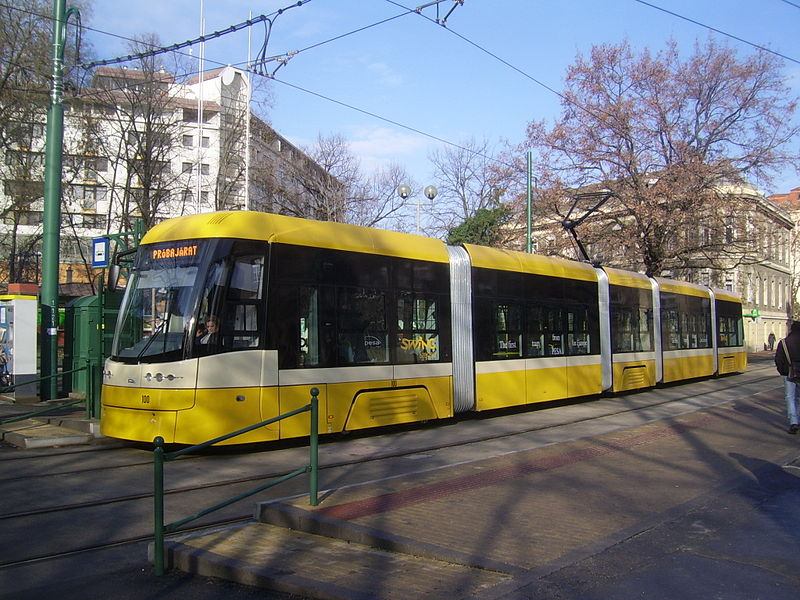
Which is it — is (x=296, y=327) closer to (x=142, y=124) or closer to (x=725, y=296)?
(x=725, y=296)

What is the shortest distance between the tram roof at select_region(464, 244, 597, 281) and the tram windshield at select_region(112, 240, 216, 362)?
18.6 ft

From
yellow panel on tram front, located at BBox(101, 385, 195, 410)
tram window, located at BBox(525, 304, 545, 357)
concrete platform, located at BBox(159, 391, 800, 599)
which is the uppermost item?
tram window, located at BBox(525, 304, 545, 357)

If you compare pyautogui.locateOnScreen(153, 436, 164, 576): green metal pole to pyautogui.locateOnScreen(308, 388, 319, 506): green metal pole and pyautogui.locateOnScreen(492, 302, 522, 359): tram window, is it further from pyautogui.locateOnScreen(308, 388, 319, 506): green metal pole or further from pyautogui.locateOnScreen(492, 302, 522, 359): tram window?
pyautogui.locateOnScreen(492, 302, 522, 359): tram window

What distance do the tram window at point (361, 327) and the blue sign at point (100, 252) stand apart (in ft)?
18.2

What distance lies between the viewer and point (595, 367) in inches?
671

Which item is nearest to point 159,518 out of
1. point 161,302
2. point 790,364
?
point 161,302

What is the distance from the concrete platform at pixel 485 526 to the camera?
4688 mm

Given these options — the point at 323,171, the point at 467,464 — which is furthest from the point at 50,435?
the point at 323,171

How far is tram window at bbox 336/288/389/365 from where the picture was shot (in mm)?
10703

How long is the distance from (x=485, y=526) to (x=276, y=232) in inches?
221

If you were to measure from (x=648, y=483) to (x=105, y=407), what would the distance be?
723cm

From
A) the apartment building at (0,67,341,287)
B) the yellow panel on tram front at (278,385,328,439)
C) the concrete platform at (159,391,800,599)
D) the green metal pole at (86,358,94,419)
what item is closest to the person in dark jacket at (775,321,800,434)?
the concrete platform at (159,391,800,599)

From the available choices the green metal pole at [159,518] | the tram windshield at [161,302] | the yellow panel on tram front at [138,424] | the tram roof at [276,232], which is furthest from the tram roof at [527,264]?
the green metal pole at [159,518]

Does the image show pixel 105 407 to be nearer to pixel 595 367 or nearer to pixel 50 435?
pixel 50 435
